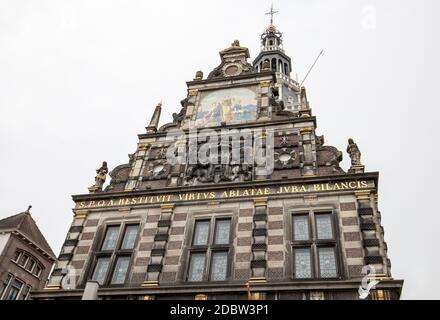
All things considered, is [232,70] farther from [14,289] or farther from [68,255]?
[14,289]

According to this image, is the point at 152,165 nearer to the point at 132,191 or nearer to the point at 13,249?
the point at 132,191

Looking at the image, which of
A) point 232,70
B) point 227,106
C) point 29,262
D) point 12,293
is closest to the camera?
point 227,106

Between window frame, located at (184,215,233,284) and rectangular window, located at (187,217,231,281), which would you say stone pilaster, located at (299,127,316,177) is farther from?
rectangular window, located at (187,217,231,281)

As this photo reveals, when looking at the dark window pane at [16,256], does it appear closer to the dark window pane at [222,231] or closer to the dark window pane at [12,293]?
the dark window pane at [12,293]

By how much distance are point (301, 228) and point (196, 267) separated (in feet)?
13.5

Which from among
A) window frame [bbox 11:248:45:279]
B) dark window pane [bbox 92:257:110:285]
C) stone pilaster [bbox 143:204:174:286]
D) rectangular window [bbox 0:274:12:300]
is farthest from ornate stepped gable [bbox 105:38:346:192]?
window frame [bbox 11:248:45:279]

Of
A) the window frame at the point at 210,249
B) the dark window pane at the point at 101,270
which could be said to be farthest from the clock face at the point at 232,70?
the dark window pane at the point at 101,270

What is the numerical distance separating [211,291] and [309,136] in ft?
26.2

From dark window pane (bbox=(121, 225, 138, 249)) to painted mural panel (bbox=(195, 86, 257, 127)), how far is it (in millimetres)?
6141

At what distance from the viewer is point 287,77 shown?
56.6 metres

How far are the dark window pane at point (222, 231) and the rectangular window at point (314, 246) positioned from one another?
250 centimetres

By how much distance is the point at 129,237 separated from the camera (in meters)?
15.8

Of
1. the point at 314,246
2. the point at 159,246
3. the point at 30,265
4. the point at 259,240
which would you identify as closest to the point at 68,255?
the point at 159,246
